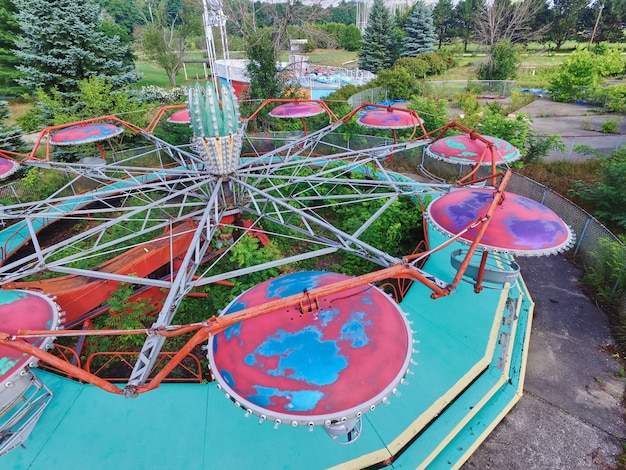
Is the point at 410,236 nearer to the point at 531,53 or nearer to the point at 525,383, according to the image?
the point at 525,383

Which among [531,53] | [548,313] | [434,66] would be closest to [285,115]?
[548,313]

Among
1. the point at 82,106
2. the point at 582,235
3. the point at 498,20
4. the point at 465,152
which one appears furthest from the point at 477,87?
the point at 82,106

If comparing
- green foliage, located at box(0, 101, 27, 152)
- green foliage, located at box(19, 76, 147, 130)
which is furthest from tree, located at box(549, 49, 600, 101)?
green foliage, located at box(0, 101, 27, 152)

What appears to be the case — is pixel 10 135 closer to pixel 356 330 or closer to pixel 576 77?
pixel 356 330

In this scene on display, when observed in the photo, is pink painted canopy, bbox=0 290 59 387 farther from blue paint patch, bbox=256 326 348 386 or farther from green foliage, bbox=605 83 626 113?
green foliage, bbox=605 83 626 113

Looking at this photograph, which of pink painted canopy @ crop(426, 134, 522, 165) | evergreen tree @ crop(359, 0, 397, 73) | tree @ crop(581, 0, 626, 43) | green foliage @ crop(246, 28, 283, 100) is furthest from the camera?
tree @ crop(581, 0, 626, 43)

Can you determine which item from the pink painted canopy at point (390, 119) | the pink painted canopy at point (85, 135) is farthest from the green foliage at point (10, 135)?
the pink painted canopy at point (390, 119)
